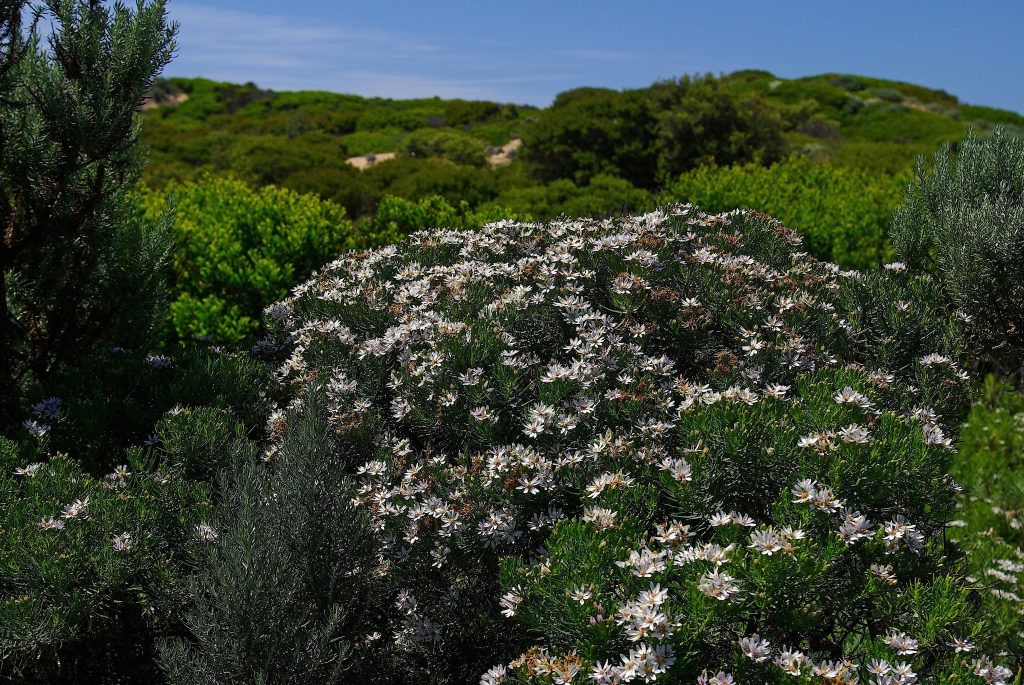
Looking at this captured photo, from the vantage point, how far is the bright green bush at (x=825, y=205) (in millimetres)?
8625

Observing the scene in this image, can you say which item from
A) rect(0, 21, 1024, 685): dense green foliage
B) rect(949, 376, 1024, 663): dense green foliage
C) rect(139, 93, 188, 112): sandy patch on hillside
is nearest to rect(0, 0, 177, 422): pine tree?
rect(0, 21, 1024, 685): dense green foliage

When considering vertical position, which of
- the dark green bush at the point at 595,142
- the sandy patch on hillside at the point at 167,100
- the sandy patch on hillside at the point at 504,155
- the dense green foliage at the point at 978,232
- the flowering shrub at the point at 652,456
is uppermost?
the sandy patch on hillside at the point at 167,100

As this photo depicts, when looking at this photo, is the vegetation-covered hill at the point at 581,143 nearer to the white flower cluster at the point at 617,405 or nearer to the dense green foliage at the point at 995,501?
the dense green foliage at the point at 995,501

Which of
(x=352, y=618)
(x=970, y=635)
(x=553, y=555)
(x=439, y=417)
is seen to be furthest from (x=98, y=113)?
(x=970, y=635)

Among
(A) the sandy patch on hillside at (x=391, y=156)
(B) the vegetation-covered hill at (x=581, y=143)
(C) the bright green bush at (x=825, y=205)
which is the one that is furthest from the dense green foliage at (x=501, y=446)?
(A) the sandy patch on hillside at (x=391, y=156)

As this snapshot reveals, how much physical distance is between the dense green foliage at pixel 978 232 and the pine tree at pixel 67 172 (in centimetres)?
657

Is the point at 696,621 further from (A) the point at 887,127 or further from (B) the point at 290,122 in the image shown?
(B) the point at 290,122

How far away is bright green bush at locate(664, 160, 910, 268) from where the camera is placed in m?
8.62

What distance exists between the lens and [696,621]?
6.88 ft

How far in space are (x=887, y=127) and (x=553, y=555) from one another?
4398cm

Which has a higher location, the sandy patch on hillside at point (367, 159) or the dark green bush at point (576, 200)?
the sandy patch on hillside at point (367, 159)

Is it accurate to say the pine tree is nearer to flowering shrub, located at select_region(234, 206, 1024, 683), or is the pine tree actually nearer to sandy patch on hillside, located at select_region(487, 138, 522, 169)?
flowering shrub, located at select_region(234, 206, 1024, 683)

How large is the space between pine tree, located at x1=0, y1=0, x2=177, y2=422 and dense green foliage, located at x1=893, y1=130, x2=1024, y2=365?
6.57 m

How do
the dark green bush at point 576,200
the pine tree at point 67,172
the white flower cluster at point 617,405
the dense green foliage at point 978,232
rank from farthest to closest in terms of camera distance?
the dark green bush at point 576,200
the dense green foliage at point 978,232
the pine tree at point 67,172
the white flower cluster at point 617,405
